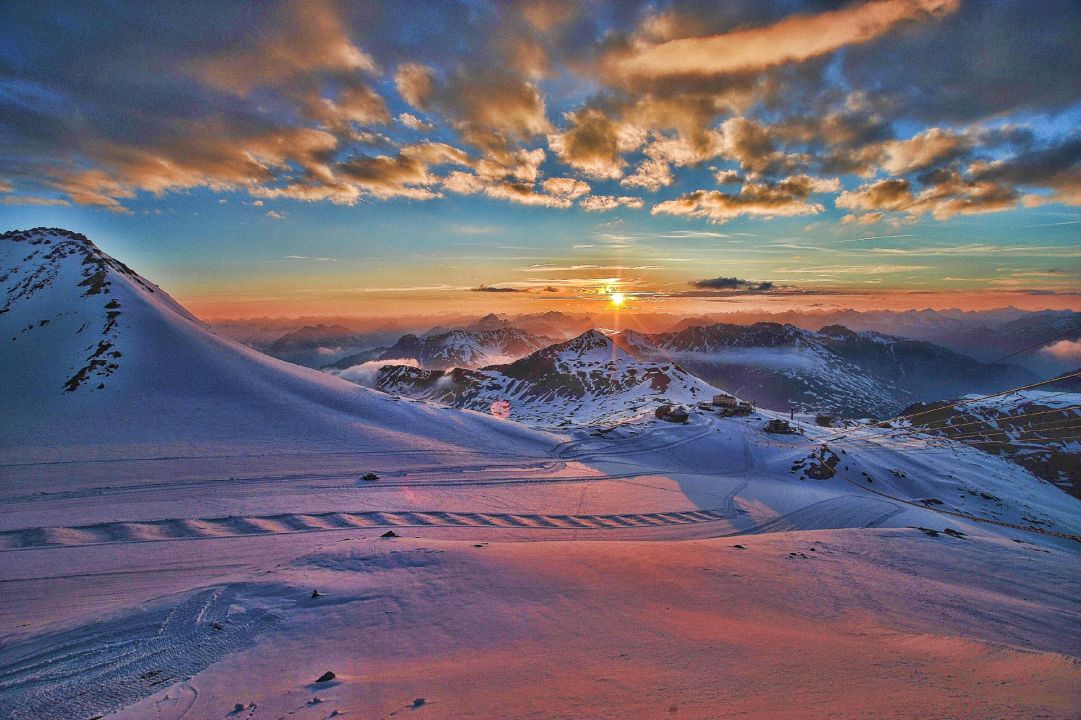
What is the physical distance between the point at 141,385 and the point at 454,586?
2059 inches

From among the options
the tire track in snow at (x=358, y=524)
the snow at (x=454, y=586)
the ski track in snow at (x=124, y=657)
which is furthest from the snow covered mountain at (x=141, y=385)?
the ski track in snow at (x=124, y=657)

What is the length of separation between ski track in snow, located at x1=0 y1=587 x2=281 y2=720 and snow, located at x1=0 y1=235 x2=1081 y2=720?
0.07m

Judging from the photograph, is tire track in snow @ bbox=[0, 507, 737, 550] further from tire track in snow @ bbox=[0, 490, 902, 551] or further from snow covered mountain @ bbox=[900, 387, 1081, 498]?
snow covered mountain @ bbox=[900, 387, 1081, 498]

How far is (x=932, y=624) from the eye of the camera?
12.0 m

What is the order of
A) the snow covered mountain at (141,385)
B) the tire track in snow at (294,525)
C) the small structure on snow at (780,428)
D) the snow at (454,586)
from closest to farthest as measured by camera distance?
the snow at (454,586) < the tire track in snow at (294,525) < the snow covered mountain at (141,385) < the small structure on snow at (780,428)

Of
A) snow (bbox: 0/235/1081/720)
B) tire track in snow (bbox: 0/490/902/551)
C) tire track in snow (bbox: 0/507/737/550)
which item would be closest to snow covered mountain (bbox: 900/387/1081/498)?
tire track in snow (bbox: 0/490/902/551)

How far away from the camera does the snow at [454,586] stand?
774 centimetres

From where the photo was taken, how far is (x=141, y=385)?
44156 mm

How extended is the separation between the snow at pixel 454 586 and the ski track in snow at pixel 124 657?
0.22 feet

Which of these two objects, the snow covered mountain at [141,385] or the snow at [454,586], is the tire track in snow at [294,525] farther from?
the snow covered mountain at [141,385]

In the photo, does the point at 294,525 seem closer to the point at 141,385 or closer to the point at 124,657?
the point at 124,657

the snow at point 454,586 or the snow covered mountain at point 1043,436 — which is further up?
the snow at point 454,586

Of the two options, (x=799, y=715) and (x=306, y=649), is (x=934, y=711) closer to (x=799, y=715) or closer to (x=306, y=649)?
(x=799, y=715)

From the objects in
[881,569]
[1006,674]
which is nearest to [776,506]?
[881,569]
